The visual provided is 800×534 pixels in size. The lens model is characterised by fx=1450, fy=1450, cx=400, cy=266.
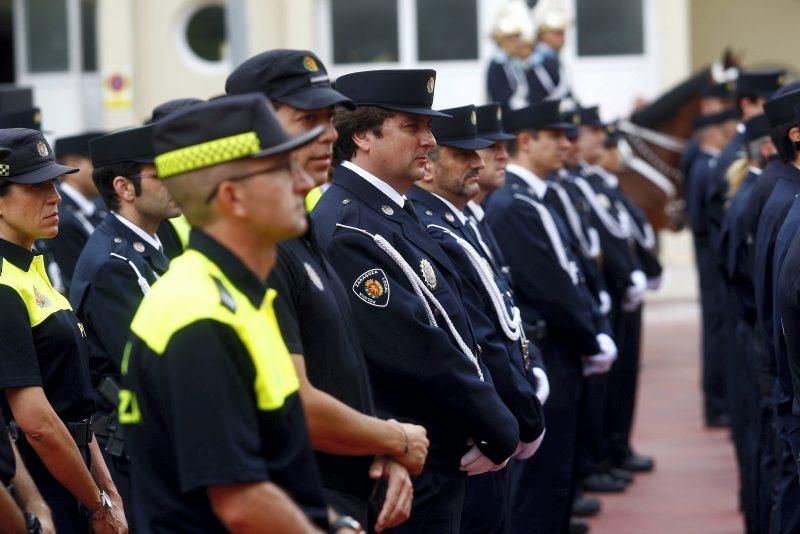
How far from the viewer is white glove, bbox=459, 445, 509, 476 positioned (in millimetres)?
4660

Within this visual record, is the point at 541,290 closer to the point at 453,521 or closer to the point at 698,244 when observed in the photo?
the point at 453,521

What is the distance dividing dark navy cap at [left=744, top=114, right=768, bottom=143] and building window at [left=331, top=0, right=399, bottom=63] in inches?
462

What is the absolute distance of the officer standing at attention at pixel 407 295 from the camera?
444 cm

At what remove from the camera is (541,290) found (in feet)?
23.0

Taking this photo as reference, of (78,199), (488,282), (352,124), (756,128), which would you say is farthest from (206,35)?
(352,124)

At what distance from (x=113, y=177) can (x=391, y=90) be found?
1.27m

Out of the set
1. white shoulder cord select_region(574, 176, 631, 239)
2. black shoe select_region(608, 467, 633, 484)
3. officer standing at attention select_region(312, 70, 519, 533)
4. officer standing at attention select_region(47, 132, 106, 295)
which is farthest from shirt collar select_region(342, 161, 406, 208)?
black shoe select_region(608, 467, 633, 484)

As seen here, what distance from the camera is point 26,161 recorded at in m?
4.71

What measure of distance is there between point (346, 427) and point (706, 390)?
25.0ft

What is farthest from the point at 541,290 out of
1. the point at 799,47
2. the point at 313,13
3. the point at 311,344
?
the point at 799,47

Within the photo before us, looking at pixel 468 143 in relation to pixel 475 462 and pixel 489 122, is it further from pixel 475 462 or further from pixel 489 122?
pixel 475 462

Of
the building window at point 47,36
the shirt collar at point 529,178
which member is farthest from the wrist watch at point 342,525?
the building window at point 47,36

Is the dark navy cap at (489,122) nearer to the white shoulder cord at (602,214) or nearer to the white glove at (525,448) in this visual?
the white glove at (525,448)

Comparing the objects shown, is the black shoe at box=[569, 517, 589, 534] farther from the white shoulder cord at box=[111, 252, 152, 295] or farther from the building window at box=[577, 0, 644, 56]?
the building window at box=[577, 0, 644, 56]
